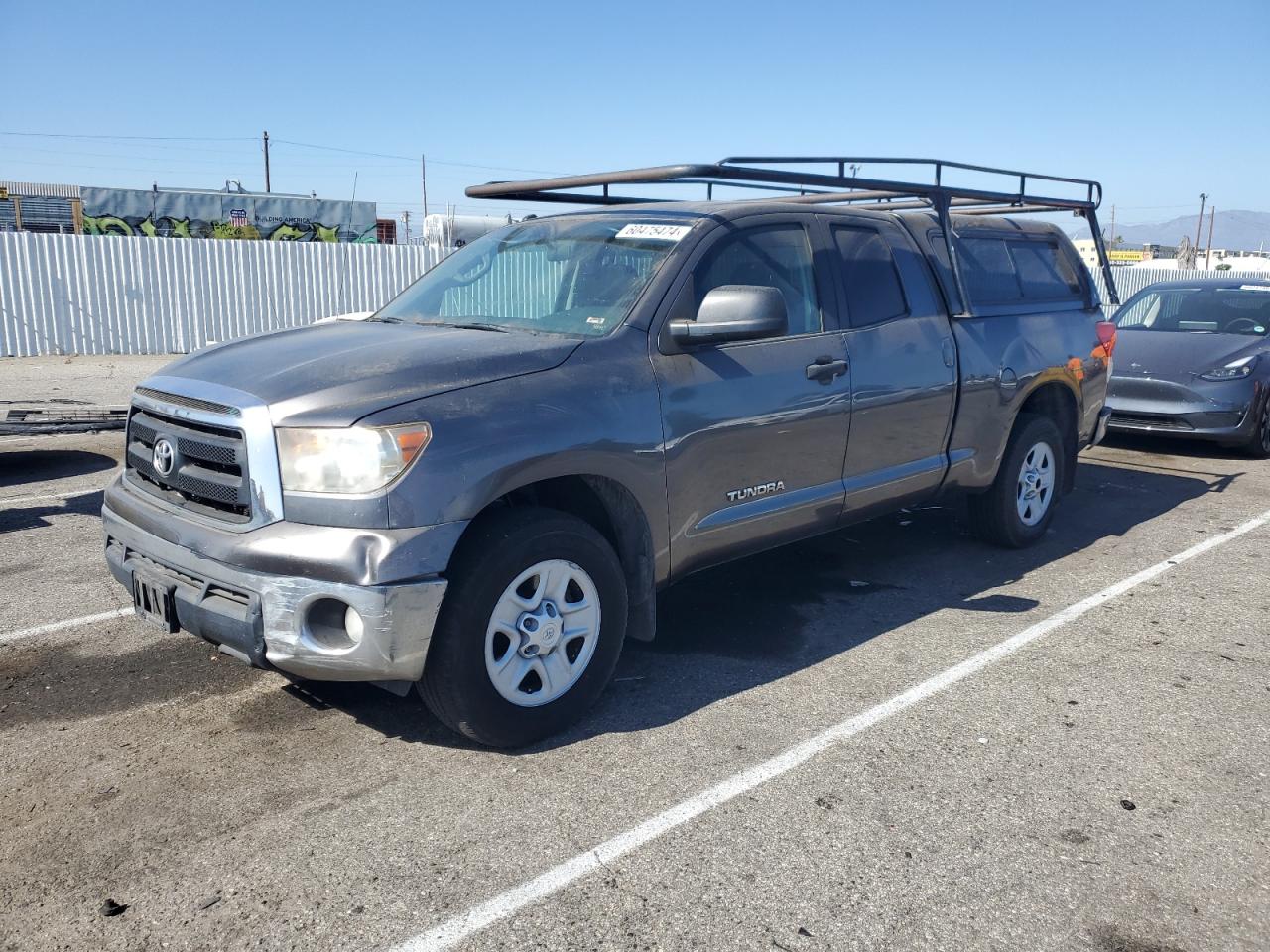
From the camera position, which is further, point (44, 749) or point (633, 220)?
point (633, 220)

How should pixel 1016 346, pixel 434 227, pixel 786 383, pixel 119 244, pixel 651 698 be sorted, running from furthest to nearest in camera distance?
pixel 434 227 < pixel 119 244 < pixel 1016 346 < pixel 786 383 < pixel 651 698

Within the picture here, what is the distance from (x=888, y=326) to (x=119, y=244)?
53.1 feet

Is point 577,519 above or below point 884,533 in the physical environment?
above

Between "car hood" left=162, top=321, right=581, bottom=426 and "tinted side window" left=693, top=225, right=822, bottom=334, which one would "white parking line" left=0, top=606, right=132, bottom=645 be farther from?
"tinted side window" left=693, top=225, right=822, bottom=334

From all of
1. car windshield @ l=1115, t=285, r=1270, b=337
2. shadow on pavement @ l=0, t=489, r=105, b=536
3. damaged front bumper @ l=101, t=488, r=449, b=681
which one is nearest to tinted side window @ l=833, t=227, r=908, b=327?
damaged front bumper @ l=101, t=488, r=449, b=681

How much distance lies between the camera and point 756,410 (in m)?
4.33

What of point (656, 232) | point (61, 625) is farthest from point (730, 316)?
point (61, 625)

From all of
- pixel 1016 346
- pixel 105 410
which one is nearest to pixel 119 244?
pixel 105 410

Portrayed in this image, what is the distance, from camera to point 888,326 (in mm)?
5109

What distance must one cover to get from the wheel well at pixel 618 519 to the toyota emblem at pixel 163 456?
123 centimetres

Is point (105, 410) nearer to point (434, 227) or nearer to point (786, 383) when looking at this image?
point (786, 383)

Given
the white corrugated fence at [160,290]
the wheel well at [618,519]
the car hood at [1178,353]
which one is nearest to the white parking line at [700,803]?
the wheel well at [618,519]

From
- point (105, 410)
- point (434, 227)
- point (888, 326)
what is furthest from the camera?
point (434, 227)

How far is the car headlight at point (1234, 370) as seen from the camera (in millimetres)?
9344
